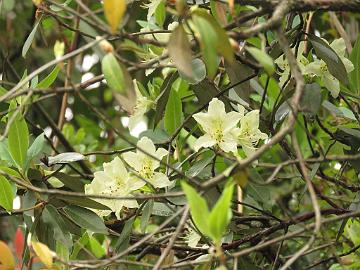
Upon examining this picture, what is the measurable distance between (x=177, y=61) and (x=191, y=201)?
0.50 ft

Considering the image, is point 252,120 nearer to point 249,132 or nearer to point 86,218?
point 249,132

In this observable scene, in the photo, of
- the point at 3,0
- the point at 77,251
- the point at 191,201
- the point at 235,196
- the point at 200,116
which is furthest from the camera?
the point at 235,196

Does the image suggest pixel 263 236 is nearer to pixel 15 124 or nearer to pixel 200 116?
pixel 200 116

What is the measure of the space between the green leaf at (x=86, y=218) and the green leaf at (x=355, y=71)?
1.57 feet

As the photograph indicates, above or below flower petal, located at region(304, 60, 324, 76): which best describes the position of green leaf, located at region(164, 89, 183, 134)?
below

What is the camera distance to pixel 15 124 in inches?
46.1

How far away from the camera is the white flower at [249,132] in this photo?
3.82 ft

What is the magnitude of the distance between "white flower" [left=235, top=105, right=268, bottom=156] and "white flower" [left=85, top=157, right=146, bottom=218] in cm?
16

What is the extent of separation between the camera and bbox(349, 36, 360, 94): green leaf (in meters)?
1.32

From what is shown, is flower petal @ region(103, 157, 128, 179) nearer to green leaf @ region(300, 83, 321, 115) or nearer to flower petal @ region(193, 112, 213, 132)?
flower petal @ region(193, 112, 213, 132)

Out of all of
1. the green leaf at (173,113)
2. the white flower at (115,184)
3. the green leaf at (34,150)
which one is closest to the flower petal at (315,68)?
the green leaf at (173,113)

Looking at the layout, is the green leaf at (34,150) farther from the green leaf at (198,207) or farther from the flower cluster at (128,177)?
the green leaf at (198,207)

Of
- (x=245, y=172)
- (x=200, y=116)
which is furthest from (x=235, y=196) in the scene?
(x=245, y=172)

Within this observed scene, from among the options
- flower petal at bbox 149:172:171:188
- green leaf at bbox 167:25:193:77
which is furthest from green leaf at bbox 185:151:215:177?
green leaf at bbox 167:25:193:77
